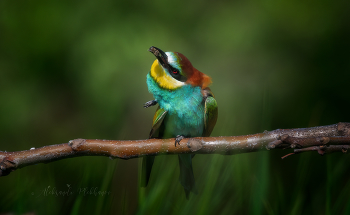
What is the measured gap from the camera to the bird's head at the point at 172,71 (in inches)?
51.0

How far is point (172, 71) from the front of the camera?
132cm

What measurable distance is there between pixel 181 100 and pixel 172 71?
17 centimetres

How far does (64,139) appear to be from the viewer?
2684 millimetres

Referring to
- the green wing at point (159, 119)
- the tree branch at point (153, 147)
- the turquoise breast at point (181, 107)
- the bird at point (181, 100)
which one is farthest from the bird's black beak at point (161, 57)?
the tree branch at point (153, 147)

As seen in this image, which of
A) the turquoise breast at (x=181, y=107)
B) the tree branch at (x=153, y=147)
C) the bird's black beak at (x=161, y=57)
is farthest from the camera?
the turquoise breast at (x=181, y=107)

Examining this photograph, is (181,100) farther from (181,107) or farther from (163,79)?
(163,79)

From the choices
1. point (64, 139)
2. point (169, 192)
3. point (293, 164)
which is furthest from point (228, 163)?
point (64, 139)

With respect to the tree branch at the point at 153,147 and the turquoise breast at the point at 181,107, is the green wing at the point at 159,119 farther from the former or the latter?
the tree branch at the point at 153,147

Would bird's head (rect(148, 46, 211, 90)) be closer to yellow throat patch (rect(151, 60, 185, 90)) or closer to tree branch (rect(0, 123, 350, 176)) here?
yellow throat patch (rect(151, 60, 185, 90))

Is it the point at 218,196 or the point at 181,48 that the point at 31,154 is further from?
the point at 181,48

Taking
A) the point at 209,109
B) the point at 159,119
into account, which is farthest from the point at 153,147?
the point at 209,109

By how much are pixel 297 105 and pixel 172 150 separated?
1.61m

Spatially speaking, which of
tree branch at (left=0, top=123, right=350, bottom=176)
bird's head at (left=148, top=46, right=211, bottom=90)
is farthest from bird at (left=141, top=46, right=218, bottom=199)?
tree branch at (left=0, top=123, right=350, bottom=176)

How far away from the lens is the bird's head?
130 centimetres
